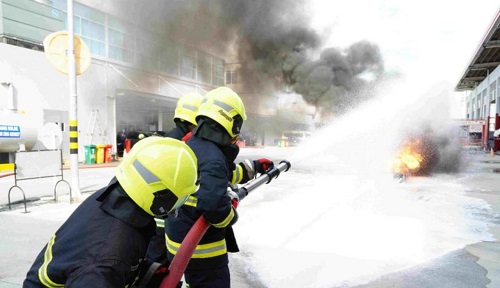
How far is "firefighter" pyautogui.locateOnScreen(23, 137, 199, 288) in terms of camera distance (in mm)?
1097

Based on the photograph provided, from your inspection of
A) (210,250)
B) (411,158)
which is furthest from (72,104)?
(411,158)

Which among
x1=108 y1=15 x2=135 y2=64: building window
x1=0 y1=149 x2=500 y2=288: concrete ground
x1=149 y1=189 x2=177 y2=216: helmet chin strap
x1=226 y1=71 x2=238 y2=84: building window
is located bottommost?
x1=0 y1=149 x2=500 y2=288: concrete ground

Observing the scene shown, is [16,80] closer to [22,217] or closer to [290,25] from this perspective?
[22,217]

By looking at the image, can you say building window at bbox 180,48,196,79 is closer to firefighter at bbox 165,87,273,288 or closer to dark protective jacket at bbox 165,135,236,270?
firefighter at bbox 165,87,273,288

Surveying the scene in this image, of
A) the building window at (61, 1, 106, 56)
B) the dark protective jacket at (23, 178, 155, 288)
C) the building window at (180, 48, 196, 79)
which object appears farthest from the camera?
the building window at (61, 1, 106, 56)

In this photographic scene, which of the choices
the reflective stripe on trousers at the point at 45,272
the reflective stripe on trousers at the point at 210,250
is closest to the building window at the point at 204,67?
the reflective stripe on trousers at the point at 210,250

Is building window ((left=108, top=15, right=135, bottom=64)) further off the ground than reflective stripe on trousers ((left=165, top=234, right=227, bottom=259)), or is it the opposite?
building window ((left=108, top=15, right=135, bottom=64))

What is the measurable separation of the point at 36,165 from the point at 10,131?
4.85 meters

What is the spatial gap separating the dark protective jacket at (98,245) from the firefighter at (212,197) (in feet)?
2.04

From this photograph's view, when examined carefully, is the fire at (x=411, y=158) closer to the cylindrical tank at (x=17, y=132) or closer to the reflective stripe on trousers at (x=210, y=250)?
the reflective stripe on trousers at (x=210, y=250)

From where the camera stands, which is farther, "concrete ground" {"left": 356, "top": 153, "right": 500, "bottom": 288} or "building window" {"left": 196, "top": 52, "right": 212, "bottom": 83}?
"building window" {"left": 196, "top": 52, "right": 212, "bottom": 83}

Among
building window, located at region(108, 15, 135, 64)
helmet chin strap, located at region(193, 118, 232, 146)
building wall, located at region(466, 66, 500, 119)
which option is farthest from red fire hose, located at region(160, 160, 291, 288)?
building wall, located at region(466, 66, 500, 119)

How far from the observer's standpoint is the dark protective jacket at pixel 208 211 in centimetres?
189

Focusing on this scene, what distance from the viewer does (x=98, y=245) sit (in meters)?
1.12
